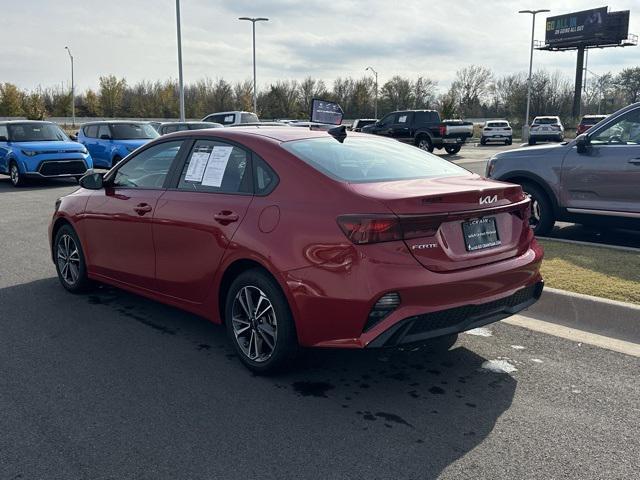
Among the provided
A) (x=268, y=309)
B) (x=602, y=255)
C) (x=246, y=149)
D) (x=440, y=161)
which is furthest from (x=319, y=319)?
(x=602, y=255)

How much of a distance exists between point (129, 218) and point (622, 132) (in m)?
6.06

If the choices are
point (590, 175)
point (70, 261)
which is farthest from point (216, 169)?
point (590, 175)

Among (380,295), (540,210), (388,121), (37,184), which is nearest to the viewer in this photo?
(380,295)

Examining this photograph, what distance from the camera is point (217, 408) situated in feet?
12.1

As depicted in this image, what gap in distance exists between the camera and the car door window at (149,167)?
502cm

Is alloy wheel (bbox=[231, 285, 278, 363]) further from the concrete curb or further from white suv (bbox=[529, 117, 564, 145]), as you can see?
white suv (bbox=[529, 117, 564, 145])

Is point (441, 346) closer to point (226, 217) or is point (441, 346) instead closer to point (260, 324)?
Answer: point (260, 324)

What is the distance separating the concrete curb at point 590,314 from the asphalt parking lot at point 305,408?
44 cm

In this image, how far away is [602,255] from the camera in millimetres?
6867

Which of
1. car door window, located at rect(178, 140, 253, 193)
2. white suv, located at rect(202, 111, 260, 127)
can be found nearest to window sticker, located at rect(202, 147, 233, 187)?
car door window, located at rect(178, 140, 253, 193)

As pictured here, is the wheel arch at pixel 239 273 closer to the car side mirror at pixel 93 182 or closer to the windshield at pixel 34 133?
the car side mirror at pixel 93 182

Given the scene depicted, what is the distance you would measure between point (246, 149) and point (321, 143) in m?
0.54

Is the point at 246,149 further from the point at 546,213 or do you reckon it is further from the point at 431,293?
the point at 546,213

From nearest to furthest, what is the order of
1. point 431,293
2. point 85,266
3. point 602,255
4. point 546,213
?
1. point 431,293
2. point 85,266
3. point 602,255
4. point 546,213
